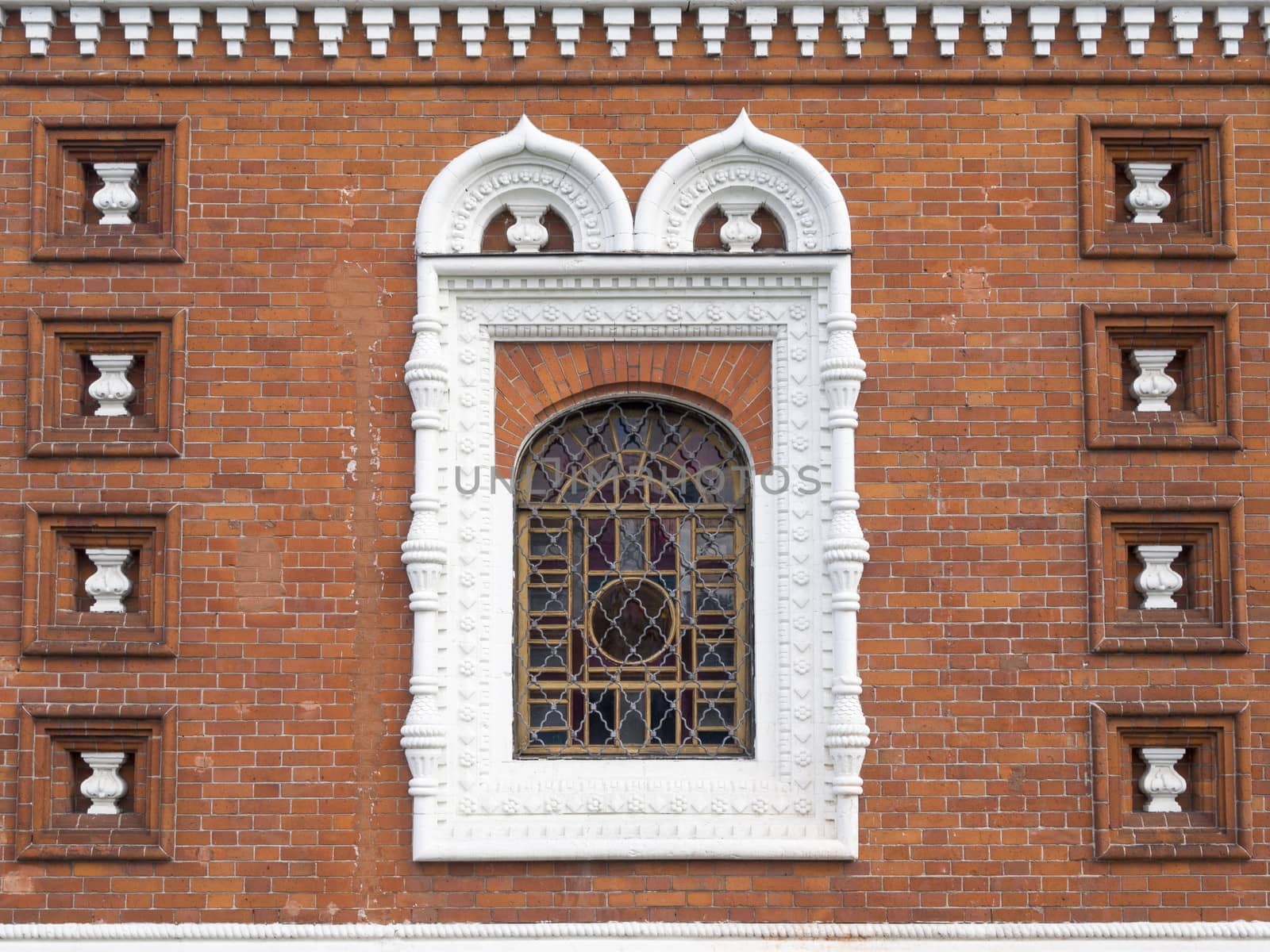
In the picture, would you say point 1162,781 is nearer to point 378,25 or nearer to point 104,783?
point 104,783

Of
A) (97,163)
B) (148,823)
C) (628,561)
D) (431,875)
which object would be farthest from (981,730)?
(97,163)

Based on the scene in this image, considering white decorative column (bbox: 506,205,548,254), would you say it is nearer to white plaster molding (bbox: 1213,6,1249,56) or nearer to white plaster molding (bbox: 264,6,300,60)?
white plaster molding (bbox: 264,6,300,60)

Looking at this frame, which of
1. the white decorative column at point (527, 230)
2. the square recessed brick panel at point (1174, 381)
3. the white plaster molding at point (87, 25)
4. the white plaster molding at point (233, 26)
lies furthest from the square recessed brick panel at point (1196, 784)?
the white plaster molding at point (87, 25)

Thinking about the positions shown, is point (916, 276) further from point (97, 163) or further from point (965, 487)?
point (97, 163)

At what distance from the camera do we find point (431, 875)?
19.5 feet

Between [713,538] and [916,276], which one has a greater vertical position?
[916,276]

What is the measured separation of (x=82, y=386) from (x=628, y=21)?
9.74 feet

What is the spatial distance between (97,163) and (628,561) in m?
3.04

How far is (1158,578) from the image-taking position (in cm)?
618

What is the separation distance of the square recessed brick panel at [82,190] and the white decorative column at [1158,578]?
14.8ft

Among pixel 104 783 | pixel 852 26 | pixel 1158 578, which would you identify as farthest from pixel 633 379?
pixel 104 783

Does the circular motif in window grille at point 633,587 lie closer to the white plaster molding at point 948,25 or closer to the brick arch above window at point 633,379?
the brick arch above window at point 633,379

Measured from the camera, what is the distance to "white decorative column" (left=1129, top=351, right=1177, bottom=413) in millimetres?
6285

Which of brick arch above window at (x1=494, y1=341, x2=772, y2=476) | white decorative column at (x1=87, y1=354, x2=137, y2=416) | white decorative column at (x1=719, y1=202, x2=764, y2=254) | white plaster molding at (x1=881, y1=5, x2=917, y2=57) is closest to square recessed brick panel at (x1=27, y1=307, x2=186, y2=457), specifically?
white decorative column at (x1=87, y1=354, x2=137, y2=416)
